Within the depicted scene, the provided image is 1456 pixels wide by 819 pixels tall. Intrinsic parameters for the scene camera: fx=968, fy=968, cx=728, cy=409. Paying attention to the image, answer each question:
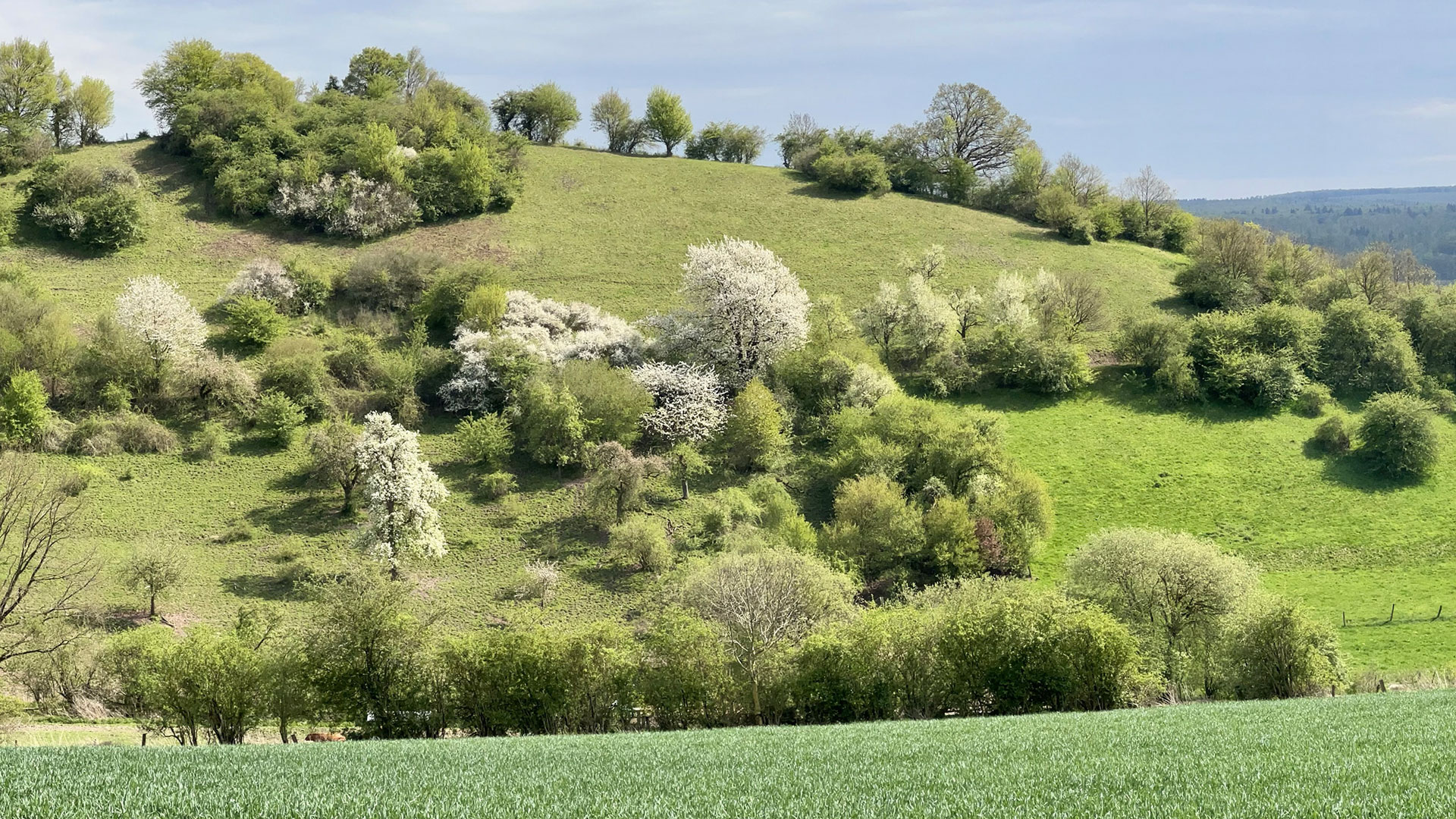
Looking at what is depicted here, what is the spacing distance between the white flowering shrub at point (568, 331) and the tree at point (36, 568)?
25.7 metres

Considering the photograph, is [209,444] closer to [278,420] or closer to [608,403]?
[278,420]

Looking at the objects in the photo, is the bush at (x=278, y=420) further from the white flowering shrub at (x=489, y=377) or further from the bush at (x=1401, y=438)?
the bush at (x=1401, y=438)

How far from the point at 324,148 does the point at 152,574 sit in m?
52.6

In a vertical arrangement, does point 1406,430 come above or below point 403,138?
below

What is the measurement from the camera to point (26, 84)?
8156cm

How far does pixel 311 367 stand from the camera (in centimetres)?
5538

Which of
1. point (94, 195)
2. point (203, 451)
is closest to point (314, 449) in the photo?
point (203, 451)

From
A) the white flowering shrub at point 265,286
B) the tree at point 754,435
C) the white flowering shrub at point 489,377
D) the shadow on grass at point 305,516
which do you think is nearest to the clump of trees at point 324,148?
the white flowering shrub at point 265,286

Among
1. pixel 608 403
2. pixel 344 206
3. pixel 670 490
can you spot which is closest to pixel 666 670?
pixel 670 490

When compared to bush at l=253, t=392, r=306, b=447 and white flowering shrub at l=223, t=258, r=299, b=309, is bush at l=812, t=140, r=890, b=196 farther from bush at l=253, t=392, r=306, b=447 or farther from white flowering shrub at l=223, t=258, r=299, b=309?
bush at l=253, t=392, r=306, b=447

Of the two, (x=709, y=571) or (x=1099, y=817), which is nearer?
(x=1099, y=817)

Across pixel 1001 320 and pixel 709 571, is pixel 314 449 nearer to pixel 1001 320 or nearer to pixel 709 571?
pixel 709 571

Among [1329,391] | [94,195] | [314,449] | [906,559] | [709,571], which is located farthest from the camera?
A: [94,195]

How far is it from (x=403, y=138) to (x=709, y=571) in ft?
208
